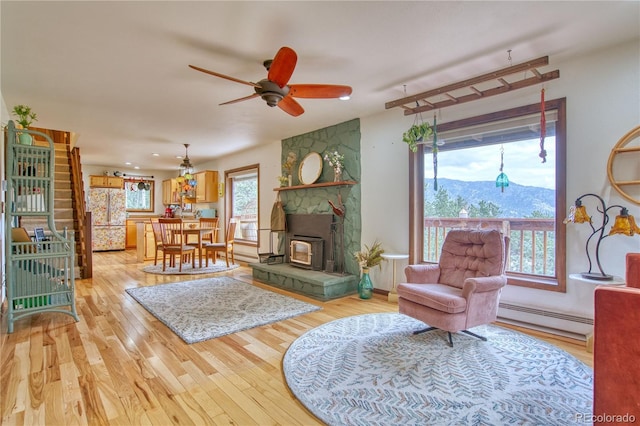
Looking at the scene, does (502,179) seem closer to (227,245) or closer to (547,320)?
(547,320)

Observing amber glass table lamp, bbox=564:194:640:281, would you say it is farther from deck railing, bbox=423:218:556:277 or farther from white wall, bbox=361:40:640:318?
deck railing, bbox=423:218:556:277

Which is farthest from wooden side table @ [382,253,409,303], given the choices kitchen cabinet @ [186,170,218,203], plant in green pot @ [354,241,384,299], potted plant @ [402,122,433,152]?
kitchen cabinet @ [186,170,218,203]

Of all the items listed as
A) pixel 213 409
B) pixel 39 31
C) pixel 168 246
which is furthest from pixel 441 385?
pixel 168 246

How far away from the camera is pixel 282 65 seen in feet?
7.41

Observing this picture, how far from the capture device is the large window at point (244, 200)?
7031 millimetres

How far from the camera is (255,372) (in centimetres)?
223

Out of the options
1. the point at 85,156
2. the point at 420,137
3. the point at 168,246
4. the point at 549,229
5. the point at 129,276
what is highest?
the point at 85,156

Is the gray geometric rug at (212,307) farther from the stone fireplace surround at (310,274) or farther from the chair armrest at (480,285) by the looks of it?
the chair armrest at (480,285)

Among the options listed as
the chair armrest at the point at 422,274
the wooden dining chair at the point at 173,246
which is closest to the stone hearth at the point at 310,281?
the chair armrest at the point at 422,274

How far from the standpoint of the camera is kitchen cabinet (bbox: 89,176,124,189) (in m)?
8.91

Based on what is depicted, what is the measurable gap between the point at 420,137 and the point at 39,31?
349 cm

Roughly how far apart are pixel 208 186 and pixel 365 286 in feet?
17.7

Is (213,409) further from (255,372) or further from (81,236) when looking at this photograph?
(81,236)

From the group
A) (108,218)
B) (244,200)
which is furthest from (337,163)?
(108,218)
